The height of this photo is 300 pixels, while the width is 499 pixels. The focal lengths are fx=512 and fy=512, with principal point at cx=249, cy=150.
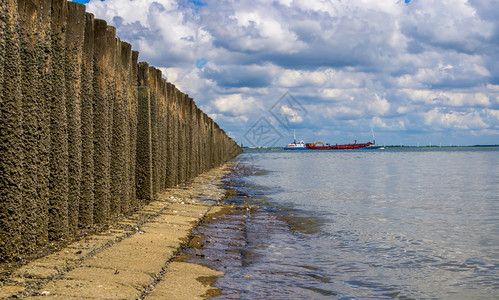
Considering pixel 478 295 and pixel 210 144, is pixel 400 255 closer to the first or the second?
pixel 478 295

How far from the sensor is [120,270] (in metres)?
5.78

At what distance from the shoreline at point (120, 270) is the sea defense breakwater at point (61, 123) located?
1.45 feet

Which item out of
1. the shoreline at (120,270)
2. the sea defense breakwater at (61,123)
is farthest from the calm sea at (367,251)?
the sea defense breakwater at (61,123)

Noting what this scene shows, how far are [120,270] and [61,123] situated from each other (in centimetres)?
242

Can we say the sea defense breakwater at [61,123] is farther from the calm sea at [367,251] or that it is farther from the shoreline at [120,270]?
the calm sea at [367,251]

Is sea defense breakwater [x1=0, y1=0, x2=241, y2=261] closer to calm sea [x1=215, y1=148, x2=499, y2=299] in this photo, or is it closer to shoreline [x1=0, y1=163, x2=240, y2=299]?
shoreline [x1=0, y1=163, x2=240, y2=299]

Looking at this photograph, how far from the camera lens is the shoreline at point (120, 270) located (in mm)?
4914

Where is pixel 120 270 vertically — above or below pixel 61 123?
below

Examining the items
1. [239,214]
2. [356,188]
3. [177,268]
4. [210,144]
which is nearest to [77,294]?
[177,268]

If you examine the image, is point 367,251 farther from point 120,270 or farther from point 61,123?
point 61,123

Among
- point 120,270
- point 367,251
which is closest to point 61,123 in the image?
point 120,270

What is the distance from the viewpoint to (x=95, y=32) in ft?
29.0

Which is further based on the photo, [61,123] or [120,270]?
[61,123]

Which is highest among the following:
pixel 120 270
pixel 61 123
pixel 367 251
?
pixel 61 123
